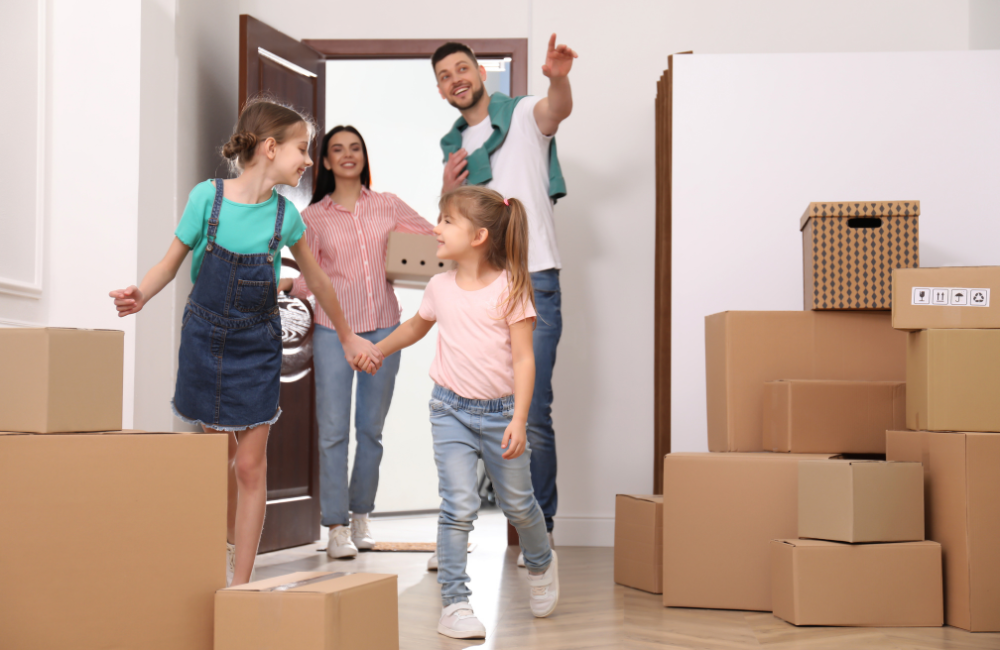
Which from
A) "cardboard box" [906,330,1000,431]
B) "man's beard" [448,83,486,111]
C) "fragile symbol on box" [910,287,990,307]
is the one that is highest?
"man's beard" [448,83,486,111]

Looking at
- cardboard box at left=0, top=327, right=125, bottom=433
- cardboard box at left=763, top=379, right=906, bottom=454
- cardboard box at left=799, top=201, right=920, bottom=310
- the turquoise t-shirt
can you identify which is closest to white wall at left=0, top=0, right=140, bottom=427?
the turquoise t-shirt

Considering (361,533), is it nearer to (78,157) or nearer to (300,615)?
(78,157)

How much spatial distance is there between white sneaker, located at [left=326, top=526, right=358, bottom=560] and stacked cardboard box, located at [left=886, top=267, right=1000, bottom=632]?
176 cm

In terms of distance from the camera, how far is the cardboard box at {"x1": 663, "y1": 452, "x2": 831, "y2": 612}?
2.06 meters

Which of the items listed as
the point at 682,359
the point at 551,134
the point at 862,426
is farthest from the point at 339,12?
the point at 862,426

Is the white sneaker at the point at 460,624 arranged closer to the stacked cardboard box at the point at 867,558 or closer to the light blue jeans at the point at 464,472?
the light blue jeans at the point at 464,472

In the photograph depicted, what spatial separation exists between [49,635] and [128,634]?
4.2 inches

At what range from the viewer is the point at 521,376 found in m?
1.85

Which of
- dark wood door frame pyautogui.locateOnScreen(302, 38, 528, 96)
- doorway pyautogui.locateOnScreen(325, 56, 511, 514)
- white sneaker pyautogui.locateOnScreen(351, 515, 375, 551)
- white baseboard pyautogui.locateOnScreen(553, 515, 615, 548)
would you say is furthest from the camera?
doorway pyautogui.locateOnScreen(325, 56, 511, 514)

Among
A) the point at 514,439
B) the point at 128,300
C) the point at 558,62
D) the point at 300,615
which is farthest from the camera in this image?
the point at 558,62

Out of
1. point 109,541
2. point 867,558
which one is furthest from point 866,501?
point 109,541

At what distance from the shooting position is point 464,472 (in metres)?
1.86

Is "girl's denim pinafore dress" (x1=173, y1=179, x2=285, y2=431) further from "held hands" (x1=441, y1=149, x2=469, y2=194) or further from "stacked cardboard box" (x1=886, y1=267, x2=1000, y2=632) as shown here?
"stacked cardboard box" (x1=886, y1=267, x2=1000, y2=632)

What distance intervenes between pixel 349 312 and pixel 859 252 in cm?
159
